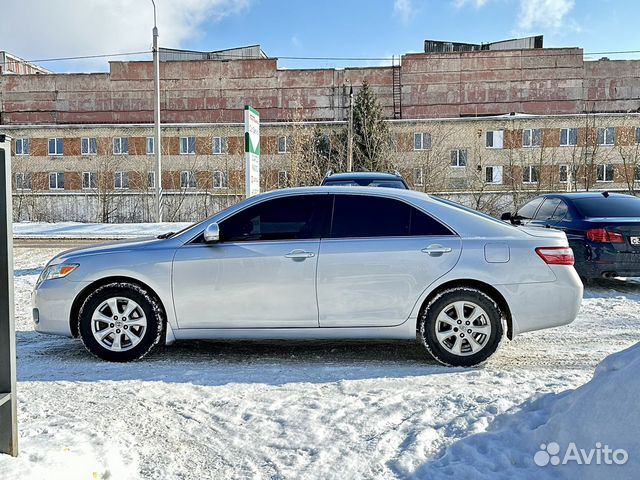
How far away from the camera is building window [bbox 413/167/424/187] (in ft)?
114

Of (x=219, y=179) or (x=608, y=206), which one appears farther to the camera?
(x=219, y=179)

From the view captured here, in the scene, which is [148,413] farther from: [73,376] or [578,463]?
[578,463]

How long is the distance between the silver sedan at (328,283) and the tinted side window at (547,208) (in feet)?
15.0

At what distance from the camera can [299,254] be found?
17.0 feet

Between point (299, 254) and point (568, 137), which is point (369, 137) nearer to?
point (568, 137)

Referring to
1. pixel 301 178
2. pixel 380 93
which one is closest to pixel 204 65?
pixel 380 93

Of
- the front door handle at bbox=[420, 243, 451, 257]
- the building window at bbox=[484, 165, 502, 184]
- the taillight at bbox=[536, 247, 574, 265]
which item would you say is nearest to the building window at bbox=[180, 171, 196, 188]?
the building window at bbox=[484, 165, 502, 184]

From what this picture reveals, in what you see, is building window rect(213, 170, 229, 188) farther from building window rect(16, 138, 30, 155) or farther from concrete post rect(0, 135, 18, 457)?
concrete post rect(0, 135, 18, 457)

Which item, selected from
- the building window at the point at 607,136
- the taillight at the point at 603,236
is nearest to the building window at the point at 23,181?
the taillight at the point at 603,236

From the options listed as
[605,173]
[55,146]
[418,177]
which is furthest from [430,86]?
[55,146]

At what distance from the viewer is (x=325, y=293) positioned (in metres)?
5.13

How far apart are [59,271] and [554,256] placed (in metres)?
4.53

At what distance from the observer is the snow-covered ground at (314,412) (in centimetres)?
317

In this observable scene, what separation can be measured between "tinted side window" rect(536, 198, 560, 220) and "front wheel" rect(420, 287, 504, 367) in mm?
5210
